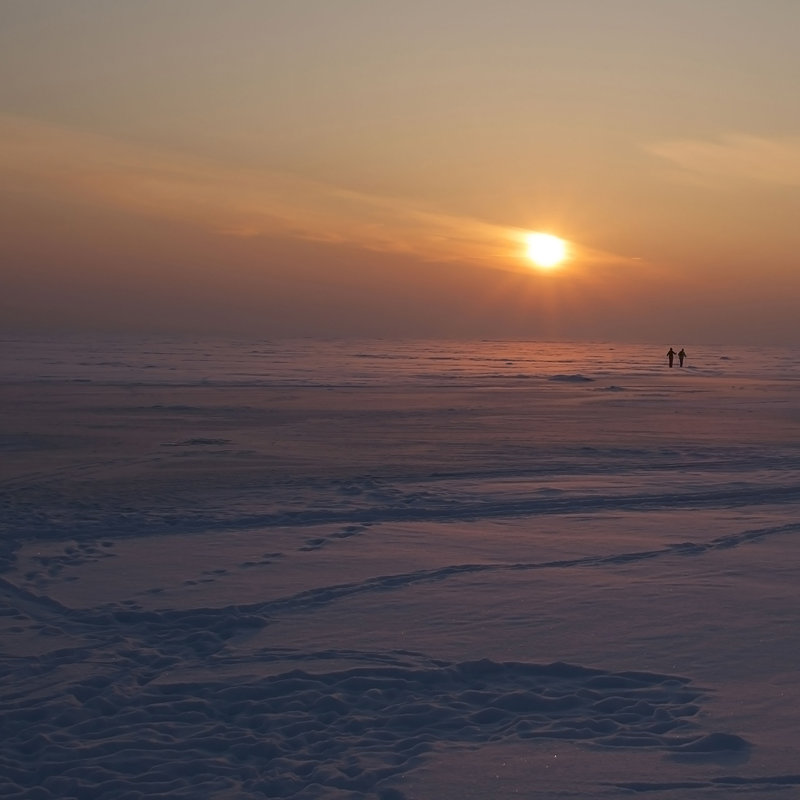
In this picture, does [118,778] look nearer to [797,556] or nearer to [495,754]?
[495,754]

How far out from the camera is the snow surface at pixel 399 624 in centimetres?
505

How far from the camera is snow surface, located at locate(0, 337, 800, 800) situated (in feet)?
16.6

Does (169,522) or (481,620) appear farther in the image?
(169,522)

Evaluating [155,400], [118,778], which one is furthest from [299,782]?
[155,400]

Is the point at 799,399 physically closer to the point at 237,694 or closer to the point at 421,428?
the point at 421,428

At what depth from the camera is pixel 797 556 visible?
944cm

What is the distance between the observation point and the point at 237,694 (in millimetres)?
6043

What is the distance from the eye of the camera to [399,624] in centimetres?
744

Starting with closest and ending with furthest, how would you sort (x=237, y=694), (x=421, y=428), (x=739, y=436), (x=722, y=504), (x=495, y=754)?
(x=495, y=754)
(x=237, y=694)
(x=722, y=504)
(x=739, y=436)
(x=421, y=428)

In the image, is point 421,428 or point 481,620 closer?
point 481,620

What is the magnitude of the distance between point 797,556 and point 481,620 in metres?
3.92

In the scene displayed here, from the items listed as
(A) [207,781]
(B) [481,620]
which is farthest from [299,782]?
(B) [481,620]

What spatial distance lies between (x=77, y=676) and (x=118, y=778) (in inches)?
61.8

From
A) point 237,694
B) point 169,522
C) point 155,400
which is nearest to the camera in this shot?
point 237,694
